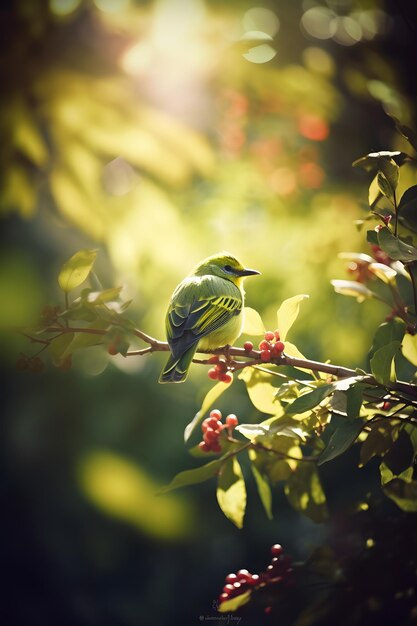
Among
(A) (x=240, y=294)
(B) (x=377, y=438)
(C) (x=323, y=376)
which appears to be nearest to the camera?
(B) (x=377, y=438)

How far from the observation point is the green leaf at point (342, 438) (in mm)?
1546

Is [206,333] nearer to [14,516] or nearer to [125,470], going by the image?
[125,470]

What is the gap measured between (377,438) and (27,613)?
6.00 meters

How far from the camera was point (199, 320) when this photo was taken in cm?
249

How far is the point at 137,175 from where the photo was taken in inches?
125

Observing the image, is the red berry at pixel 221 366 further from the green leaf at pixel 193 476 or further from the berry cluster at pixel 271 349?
the green leaf at pixel 193 476

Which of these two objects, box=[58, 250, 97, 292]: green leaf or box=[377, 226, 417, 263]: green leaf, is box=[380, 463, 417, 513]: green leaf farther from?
box=[58, 250, 97, 292]: green leaf

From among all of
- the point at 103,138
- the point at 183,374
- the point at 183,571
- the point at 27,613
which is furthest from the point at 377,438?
the point at 27,613

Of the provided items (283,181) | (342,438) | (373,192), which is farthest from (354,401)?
(283,181)

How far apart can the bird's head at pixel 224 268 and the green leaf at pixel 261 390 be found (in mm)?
1249

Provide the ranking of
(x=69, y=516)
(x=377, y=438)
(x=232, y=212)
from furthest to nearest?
1. (x=69, y=516)
2. (x=232, y=212)
3. (x=377, y=438)

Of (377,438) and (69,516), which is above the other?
(377,438)

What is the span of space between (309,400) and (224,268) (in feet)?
5.51

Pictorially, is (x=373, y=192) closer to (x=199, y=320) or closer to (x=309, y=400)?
(x=309, y=400)
